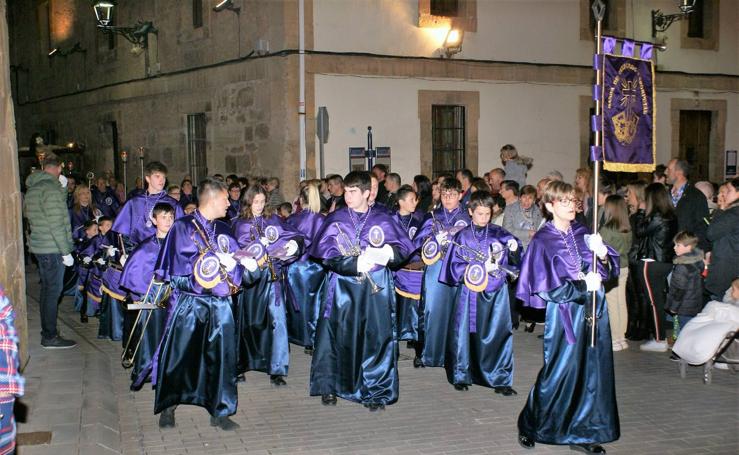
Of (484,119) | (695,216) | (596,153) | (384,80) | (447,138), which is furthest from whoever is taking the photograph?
(484,119)

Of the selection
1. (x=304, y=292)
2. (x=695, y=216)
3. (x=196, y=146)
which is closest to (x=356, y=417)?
(x=304, y=292)

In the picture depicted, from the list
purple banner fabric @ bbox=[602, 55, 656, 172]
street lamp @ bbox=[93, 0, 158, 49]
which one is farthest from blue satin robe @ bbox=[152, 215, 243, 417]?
street lamp @ bbox=[93, 0, 158, 49]

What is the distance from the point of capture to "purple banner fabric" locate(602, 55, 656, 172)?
676cm

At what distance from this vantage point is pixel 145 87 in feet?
82.7

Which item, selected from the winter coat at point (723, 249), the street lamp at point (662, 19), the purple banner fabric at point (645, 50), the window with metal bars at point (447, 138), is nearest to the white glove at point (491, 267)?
the purple banner fabric at point (645, 50)

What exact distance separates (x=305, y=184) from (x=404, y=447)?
190 inches

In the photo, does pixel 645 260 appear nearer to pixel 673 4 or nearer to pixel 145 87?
pixel 673 4

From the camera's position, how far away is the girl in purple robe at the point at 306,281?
1034 centimetres

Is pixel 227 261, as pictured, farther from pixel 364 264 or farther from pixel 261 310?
pixel 261 310

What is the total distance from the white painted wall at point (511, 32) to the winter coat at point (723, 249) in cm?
1119

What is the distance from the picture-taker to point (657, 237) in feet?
33.3

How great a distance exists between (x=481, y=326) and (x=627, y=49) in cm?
298

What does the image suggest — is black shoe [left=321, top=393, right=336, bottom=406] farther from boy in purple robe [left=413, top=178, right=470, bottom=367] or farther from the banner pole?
the banner pole

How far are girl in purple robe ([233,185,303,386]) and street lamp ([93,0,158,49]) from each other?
16.3 metres
